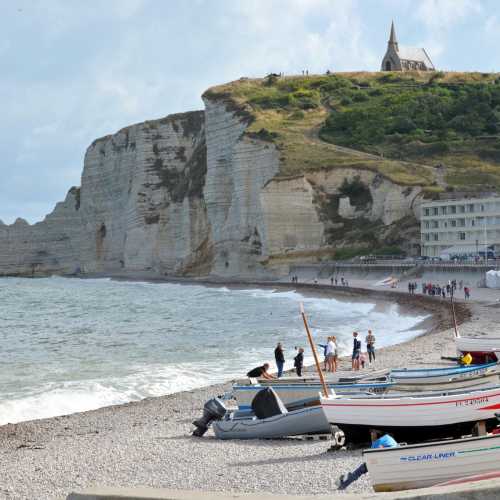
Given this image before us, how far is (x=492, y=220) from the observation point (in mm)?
69312

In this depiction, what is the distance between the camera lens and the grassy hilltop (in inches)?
3219

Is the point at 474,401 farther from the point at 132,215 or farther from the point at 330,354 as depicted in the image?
the point at 132,215

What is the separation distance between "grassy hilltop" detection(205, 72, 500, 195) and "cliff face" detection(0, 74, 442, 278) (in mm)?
614

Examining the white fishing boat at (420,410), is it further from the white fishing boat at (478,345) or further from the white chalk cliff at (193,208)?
the white chalk cliff at (193,208)

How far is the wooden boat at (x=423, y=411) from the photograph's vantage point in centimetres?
1187

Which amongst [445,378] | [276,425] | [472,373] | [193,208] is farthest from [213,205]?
[276,425]

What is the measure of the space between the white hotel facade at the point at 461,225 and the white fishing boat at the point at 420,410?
58.0 metres

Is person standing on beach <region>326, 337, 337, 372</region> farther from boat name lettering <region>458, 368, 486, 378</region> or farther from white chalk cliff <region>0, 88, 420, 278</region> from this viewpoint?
white chalk cliff <region>0, 88, 420, 278</region>

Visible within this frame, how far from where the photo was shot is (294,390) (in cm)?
1534

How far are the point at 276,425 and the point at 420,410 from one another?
2.93m

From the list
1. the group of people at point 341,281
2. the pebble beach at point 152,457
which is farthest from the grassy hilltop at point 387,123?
the pebble beach at point 152,457

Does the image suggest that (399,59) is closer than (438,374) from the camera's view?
No

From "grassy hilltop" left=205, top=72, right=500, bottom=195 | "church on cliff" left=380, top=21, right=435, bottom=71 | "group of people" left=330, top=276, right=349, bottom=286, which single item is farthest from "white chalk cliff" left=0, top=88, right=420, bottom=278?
"church on cliff" left=380, top=21, right=435, bottom=71

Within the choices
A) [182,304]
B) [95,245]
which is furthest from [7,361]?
[95,245]
